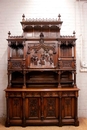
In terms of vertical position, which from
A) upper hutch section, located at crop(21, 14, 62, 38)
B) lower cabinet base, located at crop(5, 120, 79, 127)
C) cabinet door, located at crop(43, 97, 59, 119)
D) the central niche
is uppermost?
upper hutch section, located at crop(21, 14, 62, 38)

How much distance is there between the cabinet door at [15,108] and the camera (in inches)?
146

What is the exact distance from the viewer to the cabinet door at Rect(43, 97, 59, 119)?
12.2 ft

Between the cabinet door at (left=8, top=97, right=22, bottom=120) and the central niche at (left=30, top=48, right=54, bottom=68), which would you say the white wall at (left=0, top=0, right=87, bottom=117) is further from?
the central niche at (left=30, top=48, right=54, bottom=68)

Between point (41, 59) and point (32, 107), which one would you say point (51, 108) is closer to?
point (32, 107)

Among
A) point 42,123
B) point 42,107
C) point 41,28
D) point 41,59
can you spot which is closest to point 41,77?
point 41,59

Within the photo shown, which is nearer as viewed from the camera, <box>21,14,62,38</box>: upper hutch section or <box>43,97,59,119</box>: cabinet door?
<box>43,97,59,119</box>: cabinet door

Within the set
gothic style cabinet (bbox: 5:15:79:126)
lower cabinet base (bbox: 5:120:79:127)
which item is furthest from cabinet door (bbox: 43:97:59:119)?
lower cabinet base (bbox: 5:120:79:127)

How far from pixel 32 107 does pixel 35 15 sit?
8.13ft

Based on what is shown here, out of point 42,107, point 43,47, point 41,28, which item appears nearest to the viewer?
point 42,107

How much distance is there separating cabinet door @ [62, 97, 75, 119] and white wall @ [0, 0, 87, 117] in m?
0.74

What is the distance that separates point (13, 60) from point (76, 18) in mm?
2117

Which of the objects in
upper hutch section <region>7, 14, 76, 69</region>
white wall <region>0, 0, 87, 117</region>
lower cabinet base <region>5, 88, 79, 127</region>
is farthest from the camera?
white wall <region>0, 0, 87, 117</region>

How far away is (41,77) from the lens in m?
4.14

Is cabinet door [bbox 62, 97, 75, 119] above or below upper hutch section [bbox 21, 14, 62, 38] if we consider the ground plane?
below
